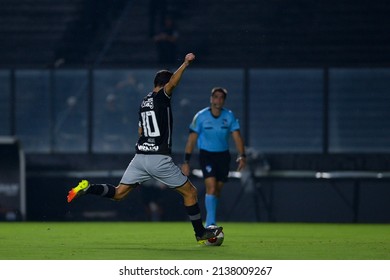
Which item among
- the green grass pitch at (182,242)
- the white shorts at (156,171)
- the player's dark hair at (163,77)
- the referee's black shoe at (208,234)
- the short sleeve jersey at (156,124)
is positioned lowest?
the green grass pitch at (182,242)

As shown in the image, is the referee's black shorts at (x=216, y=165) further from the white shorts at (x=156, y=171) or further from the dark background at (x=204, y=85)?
the dark background at (x=204, y=85)

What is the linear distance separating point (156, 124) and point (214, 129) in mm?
3395

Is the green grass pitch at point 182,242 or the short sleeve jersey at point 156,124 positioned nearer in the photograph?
the green grass pitch at point 182,242

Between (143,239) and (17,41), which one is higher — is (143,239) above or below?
below

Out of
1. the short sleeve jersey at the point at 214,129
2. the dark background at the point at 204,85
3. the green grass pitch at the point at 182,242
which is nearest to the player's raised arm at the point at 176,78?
the green grass pitch at the point at 182,242

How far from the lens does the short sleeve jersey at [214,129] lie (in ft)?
67.8

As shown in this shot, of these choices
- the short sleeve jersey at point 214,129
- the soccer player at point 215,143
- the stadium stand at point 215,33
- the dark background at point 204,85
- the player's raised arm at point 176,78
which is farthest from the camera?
the stadium stand at point 215,33

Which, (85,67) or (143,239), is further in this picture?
(85,67)

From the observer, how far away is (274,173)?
26.9 m

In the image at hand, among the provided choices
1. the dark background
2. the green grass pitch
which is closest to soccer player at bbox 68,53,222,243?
the green grass pitch

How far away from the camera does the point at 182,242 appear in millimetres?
18938

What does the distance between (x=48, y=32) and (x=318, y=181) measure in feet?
20.8
